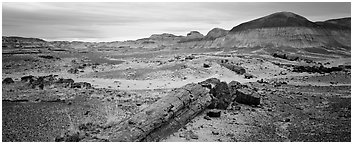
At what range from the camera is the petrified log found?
788 centimetres

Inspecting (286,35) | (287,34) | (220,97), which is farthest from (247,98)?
(287,34)

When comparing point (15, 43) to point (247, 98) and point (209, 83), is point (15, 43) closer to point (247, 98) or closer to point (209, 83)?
point (209, 83)

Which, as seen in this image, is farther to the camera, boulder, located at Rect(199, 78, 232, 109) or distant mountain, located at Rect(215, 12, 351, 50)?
distant mountain, located at Rect(215, 12, 351, 50)

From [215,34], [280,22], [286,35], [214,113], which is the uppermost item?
[280,22]

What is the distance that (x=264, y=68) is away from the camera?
2731cm

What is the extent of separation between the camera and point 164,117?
8945 millimetres

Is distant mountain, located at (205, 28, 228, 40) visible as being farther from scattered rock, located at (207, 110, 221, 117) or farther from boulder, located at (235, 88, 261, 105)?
scattered rock, located at (207, 110, 221, 117)

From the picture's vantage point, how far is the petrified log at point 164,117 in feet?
25.8

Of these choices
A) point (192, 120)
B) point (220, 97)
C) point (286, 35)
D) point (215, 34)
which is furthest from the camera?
point (215, 34)

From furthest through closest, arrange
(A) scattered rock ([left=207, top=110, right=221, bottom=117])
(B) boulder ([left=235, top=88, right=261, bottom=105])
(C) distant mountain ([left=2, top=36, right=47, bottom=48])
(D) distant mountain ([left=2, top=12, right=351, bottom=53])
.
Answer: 1. (D) distant mountain ([left=2, top=12, right=351, bottom=53])
2. (C) distant mountain ([left=2, top=36, right=47, bottom=48])
3. (B) boulder ([left=235, top=88, right=261, bottom=105])
4. (A) scattered rock ([left=207, top=110, right=221, bottom=117])

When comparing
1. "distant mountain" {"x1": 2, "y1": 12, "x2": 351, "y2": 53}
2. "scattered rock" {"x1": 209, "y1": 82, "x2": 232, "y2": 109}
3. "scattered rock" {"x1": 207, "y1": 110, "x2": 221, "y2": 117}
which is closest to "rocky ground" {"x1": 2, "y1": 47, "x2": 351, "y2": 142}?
"scattered rock" {"x1": 207, "y1": 110, "x2": 221, "y2": 117}

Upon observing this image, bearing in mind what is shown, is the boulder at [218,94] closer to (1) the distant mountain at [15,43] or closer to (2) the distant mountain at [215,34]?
(1) the distant mountain at [15,43]

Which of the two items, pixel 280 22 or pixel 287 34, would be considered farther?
pixel 280 22

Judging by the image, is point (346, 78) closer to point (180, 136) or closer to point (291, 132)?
point (291, 132)
